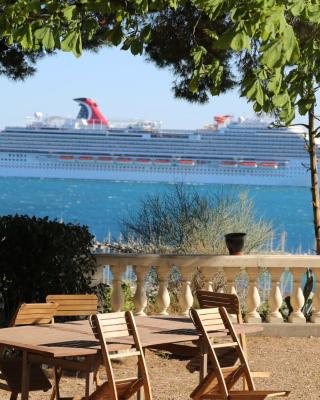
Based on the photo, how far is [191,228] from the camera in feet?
44.0

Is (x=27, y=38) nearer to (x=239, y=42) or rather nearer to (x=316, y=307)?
(x=239, y=42)

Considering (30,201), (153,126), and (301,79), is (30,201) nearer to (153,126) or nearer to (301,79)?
(153,126)

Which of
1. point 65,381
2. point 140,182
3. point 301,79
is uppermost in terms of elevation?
point 140,182

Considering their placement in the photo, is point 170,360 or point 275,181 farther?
point 275,181

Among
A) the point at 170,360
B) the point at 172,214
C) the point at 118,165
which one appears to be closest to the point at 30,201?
the point at 118,165

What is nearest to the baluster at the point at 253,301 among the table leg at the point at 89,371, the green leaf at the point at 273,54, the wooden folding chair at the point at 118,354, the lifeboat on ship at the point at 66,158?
the wooden folding chair at the point at 118,354

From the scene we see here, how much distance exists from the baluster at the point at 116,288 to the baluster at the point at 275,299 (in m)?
1.30

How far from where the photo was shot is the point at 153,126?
312 ft

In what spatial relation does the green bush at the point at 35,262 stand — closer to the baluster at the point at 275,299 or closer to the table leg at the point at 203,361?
the baluster at the point at 275,299

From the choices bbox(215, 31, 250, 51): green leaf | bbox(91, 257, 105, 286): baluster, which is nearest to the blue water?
bbox(91, 257, 105, 286): baluster

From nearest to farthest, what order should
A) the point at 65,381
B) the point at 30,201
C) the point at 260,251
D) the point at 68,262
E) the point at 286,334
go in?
1. the point at 65,381
2. the point at 68,262
3. the point at 286,334
4. the point at 260,251
5. the point at 30,201

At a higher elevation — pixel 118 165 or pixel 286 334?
pixel 118 165

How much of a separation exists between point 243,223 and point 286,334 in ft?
16.2

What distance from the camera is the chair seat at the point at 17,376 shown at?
18.5ft
